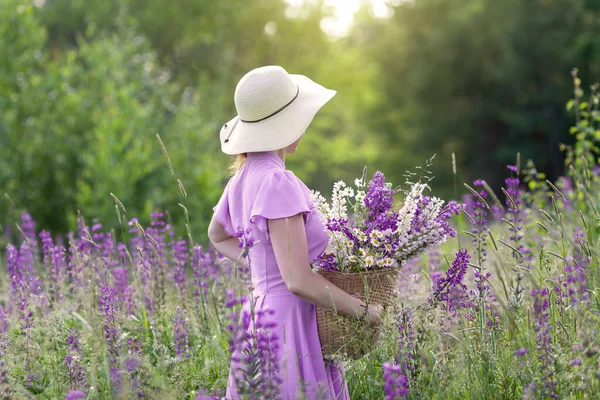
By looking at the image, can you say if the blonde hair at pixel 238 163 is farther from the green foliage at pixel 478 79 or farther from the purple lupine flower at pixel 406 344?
the green foliage at pixel 478 79

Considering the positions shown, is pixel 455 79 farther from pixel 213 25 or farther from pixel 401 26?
pixel 213 25

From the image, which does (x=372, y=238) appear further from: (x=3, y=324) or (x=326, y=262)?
(x=3, y=324)

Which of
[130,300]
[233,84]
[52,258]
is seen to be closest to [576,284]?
[130,300]

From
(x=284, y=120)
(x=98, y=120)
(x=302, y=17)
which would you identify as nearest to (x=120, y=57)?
(x=98, y=120)

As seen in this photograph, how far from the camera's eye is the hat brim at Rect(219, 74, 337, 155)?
2.82m

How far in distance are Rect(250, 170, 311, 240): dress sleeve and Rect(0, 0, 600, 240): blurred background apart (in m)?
5.14

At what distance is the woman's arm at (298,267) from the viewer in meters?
2.57

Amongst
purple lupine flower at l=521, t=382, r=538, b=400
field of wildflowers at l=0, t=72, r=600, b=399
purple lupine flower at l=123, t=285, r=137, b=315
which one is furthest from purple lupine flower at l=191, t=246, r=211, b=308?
purple lupine flower at l=521, t=382, r=538, b=400

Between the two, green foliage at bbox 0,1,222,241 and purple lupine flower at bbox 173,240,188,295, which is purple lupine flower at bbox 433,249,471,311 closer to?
purple lupine flower at bbox 173,240,188,295

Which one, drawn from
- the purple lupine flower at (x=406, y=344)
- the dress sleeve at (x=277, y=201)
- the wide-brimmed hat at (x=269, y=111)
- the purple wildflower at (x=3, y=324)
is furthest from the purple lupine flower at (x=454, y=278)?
the purple wildflower at (x=3, y=324)

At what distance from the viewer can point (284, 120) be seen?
9.42 feet

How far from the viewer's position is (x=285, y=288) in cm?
280

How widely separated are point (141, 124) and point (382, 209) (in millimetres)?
9386

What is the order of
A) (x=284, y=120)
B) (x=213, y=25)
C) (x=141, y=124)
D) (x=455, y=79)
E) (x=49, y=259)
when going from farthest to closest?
(x=213, y=25) → (x=455, y=79) → (x=141, y=124) → (x=49, y=259) → (x=284, y=120)
